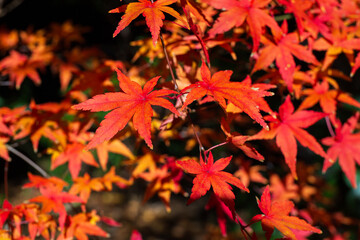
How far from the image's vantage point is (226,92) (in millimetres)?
744

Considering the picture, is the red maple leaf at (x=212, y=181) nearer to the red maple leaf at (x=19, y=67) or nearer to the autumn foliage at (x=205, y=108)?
the autumn foliage at (x=205, y=108)

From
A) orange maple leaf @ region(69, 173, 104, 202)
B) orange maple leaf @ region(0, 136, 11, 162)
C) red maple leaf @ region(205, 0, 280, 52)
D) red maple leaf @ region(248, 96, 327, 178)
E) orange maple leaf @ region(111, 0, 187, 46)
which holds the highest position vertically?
orange maple leaf @ region(111, 0, 187, 46)

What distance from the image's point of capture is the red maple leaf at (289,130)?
921 mm

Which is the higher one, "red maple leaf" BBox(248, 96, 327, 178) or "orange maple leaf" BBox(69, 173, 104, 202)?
"red maple leaf" BBox(248, 96, 327, 178)

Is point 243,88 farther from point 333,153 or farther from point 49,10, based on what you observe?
point 49,10

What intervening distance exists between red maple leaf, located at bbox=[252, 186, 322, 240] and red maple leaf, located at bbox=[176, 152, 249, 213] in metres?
0.09

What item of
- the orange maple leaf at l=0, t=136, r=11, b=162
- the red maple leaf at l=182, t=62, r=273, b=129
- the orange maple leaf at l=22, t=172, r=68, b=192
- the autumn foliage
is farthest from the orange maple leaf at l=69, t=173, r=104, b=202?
the red maple leaf at l=182, t=62, r=273, b=129

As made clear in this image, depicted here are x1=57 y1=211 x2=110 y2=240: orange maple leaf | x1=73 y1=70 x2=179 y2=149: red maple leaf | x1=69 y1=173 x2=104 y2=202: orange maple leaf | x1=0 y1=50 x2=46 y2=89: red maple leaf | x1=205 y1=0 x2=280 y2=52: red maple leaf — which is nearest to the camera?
x1=73 y1=70 x2=179 y2=149: red maple leaf

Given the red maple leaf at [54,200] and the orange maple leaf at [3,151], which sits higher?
the orange maple leaf at [3,151]

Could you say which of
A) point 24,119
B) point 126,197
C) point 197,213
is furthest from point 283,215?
point 126,197

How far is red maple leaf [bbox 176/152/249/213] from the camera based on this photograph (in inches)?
28.1

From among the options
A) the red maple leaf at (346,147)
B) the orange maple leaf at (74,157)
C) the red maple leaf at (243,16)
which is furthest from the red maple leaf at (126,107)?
the red maple leaf at (346,147)

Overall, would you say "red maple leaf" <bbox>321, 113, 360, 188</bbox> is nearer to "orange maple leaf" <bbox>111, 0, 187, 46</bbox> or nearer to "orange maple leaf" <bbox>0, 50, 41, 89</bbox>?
"orange maple leaf" <bbox>111, 0, 187, 46</bbox>

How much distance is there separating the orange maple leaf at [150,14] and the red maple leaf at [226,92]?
15 centimetres
